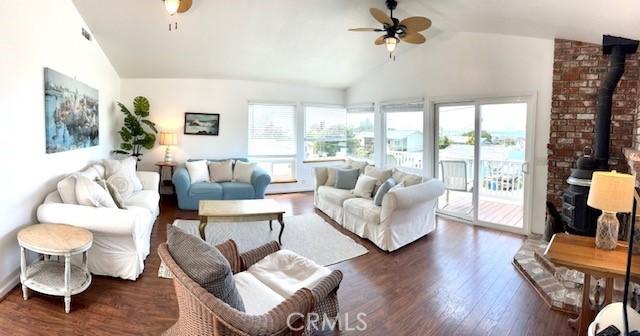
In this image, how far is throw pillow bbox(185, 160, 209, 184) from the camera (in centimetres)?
619

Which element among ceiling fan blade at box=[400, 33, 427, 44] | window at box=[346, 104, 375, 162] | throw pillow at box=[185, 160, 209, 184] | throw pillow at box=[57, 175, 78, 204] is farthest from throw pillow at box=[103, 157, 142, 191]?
window at box=[346, 104, 375, 162]

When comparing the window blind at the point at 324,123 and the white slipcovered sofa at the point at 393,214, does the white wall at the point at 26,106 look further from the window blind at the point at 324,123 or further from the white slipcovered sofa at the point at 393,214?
the window blind at the point at 324,123

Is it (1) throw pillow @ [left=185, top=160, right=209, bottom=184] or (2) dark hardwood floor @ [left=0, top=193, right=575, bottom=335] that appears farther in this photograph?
(1) throw pillow @ [left=185, top=160, right=209, bottom=184]

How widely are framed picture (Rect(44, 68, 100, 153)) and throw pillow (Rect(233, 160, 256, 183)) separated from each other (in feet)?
7.42

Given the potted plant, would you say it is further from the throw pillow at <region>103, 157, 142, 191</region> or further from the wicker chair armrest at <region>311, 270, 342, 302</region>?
the wicker chair armrest at <region>311, 270, 342, 302</region>

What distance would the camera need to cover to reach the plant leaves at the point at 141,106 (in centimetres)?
636

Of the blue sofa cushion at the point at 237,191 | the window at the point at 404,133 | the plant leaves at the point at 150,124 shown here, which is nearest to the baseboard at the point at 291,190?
the blue sofa cushion at the point at 237,191

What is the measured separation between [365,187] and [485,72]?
2.35m

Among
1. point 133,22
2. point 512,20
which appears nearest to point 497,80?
point 512,20

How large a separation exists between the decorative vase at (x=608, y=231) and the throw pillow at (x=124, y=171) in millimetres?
5166

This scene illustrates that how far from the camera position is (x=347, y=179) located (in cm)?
576

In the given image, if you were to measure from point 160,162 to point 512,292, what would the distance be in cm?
597

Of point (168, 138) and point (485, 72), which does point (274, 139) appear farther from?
point (485, 72)

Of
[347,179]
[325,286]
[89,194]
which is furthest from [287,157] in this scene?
[325,286]
